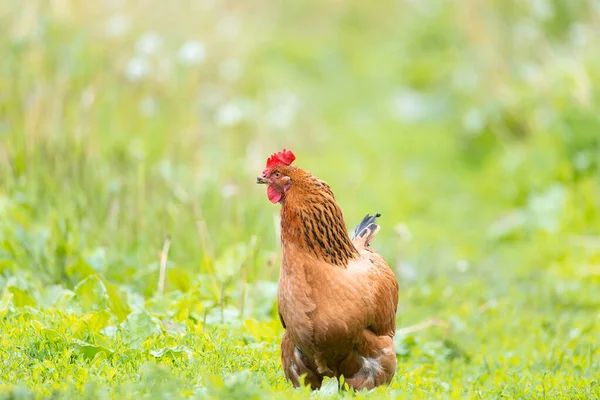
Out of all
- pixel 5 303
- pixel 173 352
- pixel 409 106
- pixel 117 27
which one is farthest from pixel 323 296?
pixel 409 106

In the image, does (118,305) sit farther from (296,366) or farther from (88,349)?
(296,366)

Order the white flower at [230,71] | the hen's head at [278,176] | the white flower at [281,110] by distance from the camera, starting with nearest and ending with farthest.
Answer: the hen's head at [278,176], the white flower at [281,110], the white flower at [230,71]

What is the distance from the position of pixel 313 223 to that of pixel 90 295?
1645mm

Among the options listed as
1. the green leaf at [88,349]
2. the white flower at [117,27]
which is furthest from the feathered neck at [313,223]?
the white flower at [117,27]

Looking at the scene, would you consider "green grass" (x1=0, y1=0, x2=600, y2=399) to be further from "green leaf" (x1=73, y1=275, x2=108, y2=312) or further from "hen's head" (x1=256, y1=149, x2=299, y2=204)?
"hen's head" (x1=256, y1=149, x2=299, y2=204)

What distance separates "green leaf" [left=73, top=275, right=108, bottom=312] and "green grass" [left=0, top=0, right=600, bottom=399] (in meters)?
0.01

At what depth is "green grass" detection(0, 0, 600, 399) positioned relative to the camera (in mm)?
5332

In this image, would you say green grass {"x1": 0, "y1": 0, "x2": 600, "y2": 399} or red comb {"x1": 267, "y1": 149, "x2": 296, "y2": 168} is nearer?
red comb {"x1": 267, "y1": 149, "x2": 296, "y2": 168}

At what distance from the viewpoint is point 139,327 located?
5281 millimetres

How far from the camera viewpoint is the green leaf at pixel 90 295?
570 cm

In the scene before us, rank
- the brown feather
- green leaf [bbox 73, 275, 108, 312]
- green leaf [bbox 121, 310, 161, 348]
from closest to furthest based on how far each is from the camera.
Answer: the brown feather < green leaf [bbox 121, 310, 161, 348] < green leaf [bbox 73, 275, 108, 312]

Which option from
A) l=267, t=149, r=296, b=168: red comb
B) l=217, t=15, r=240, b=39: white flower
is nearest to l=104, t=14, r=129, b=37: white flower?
l=217, t=15, r=240, b=39: white flower

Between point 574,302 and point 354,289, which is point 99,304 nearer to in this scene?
point 354,289

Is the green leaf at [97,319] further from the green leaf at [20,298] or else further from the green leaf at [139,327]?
the green leaf at [20,298]
